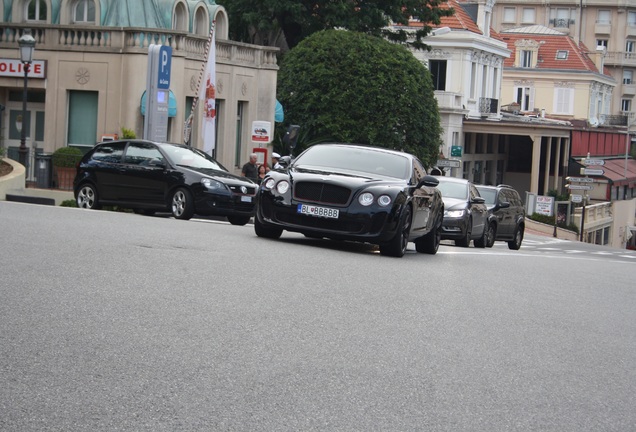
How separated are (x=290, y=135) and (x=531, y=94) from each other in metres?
60.5

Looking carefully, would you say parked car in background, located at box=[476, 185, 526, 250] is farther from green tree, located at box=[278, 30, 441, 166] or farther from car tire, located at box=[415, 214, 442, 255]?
green tree, located at box=[278, 30, 441, 166]

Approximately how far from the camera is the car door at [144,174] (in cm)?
2225

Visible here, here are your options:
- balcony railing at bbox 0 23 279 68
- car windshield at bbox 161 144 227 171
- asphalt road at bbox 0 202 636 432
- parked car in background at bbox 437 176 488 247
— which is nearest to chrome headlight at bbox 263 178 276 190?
asphalt road at bbox 0 202 636 432

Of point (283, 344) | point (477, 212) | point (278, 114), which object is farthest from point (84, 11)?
point (283, 344)

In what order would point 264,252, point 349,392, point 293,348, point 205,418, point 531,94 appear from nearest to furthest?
point 205,418 < point 349,392 < point 293,348 < point 264,252 < point 531,94

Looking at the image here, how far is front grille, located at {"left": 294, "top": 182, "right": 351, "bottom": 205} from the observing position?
15648 mm

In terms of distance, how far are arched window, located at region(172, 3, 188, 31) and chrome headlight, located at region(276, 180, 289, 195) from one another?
75.9ft

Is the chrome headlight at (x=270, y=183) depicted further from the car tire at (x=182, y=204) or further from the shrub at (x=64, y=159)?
the shrub at (x=64, y=159)

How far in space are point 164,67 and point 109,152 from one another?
6206 mm

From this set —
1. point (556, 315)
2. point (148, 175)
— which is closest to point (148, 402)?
point (556, 315)

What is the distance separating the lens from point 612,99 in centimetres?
11769

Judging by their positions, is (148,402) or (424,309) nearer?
(148,402)

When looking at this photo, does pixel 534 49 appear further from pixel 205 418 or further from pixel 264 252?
pixel 205 418

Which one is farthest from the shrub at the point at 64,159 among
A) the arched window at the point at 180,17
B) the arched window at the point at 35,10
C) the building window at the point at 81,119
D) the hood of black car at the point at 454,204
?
the hood of black car at the point at 454,204
